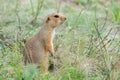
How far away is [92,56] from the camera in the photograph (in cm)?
686

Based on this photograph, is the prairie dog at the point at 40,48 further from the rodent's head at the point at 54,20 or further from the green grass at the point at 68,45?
the green grass at the point at 68,45

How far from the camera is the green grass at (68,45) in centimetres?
606

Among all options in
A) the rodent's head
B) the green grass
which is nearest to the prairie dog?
the rodent's head

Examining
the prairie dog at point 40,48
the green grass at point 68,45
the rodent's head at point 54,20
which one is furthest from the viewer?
the rodent's head at point 54,20

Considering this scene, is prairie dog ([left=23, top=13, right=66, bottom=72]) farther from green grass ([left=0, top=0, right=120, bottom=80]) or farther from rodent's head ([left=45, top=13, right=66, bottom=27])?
green grass ([left=0, top=0, right=120, bottom=80])

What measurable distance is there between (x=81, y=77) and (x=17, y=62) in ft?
2.81

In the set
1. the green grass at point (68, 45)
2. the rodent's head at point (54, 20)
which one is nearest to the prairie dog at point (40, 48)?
the rodent's head at point (54, 20)

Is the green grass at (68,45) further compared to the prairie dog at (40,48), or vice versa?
the prairie dog at (40,48)

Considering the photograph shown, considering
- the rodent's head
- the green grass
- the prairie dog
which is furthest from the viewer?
the rodent's head

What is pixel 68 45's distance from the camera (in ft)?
23.4

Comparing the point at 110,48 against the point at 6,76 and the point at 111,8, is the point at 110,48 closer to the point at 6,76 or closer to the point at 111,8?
the point at 6,76

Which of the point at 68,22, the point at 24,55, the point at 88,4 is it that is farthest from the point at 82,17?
the point at 24,55

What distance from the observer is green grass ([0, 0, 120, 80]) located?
6062 millimetres

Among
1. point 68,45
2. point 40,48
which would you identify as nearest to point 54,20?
point 68,45
